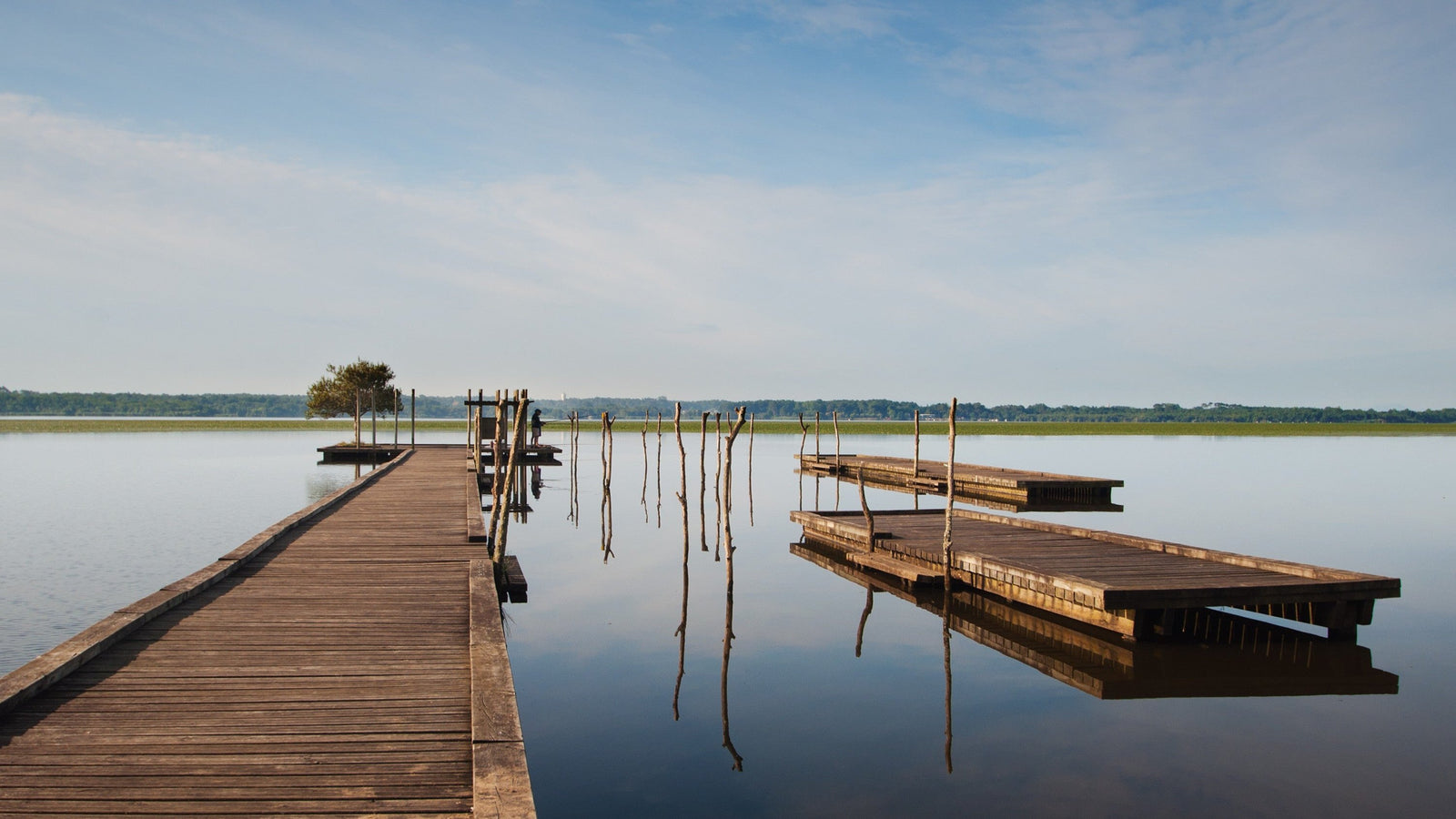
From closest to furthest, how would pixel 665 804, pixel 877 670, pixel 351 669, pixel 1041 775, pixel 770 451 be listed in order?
pixel 351 669 < pixel 665 804 < pixel 1041 775 < pixel 877 670 < pixel 770 451

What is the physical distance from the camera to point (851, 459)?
1687 inches

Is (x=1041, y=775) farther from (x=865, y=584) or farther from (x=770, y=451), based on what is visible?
(x=770, y=451)

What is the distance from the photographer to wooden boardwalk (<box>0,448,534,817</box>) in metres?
4.55

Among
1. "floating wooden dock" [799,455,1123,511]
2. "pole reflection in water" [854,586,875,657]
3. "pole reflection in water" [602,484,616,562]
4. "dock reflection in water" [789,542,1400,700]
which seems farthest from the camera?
"floating wooden dock" [799,455,1123,511]

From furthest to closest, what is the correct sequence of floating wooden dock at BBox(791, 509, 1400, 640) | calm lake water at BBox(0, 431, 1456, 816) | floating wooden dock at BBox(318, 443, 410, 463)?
1. floating wooden dock at BBox(318, 443, 410, 463)
2. floating wooden dock at BBox(791, 509, 1400, 640)
3. calm lake water at BBox(0, 431, 1456, 816)

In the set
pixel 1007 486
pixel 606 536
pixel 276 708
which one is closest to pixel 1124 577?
pixel 276 708

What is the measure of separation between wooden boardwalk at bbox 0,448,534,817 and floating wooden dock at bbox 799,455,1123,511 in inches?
746

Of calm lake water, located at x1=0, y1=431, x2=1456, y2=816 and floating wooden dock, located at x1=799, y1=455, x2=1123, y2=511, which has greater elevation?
floating wooden dock, located at x1=799, y1=455, x2=1123, y2=511

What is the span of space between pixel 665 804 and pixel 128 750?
12.6 ft

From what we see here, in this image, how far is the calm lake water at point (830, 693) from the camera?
7578 mm

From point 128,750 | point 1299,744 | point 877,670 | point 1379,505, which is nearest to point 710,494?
point 1379,505

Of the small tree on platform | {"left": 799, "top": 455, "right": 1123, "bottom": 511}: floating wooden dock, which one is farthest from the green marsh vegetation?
{"left": 799, "top": 455, "right": 1123, "bottom": 511}: floating wooden dock

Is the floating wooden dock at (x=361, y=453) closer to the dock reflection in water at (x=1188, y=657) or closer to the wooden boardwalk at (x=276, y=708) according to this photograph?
the dock reflection in water at (x=1188, y=657)

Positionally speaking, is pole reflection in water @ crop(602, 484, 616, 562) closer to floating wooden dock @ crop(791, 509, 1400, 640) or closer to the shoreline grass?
floating wooden dock @ crop(791, 509, 1400, 640)
